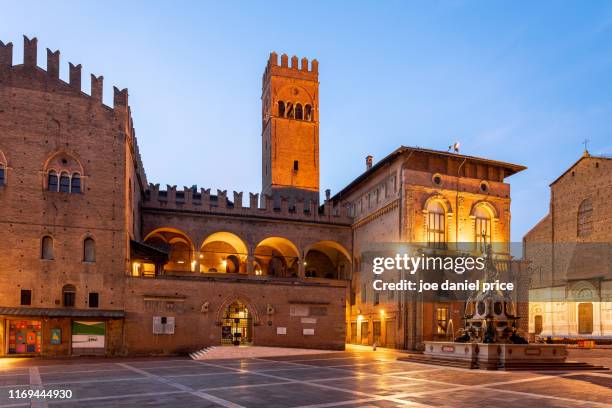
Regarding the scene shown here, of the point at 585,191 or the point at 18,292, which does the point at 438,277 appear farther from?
the point at 18,292

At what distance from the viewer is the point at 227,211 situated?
4400 cm

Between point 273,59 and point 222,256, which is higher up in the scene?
point 273,59

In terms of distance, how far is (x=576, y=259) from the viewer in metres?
48.8

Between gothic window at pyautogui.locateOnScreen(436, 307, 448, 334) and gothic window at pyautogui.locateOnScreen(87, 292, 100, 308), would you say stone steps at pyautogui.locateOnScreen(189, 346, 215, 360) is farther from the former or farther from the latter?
gothic window at pyautogui.locateOnScreen(436, 307, 448, 334)

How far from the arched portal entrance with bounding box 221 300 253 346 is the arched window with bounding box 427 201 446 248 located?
13.9m

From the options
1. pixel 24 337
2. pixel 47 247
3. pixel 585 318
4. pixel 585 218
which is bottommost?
pixel 585 318

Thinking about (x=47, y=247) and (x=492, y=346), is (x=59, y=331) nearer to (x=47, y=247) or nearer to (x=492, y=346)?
(x=47, y=247)

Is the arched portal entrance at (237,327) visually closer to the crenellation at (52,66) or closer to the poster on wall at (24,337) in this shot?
the poster on wall at (24,337)

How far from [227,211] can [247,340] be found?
12560 mm

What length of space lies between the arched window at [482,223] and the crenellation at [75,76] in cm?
2848

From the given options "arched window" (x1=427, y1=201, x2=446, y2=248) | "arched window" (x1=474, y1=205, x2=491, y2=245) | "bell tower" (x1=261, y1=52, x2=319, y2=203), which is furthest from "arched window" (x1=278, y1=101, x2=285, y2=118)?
"arched window" (x1=474, y1=205, x2=491, y2=245)

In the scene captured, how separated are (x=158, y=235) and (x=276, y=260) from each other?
35.7 feet

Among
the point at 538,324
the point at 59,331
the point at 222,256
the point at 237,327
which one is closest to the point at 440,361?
the point at 237,327

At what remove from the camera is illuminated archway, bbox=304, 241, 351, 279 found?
50.0 metres
